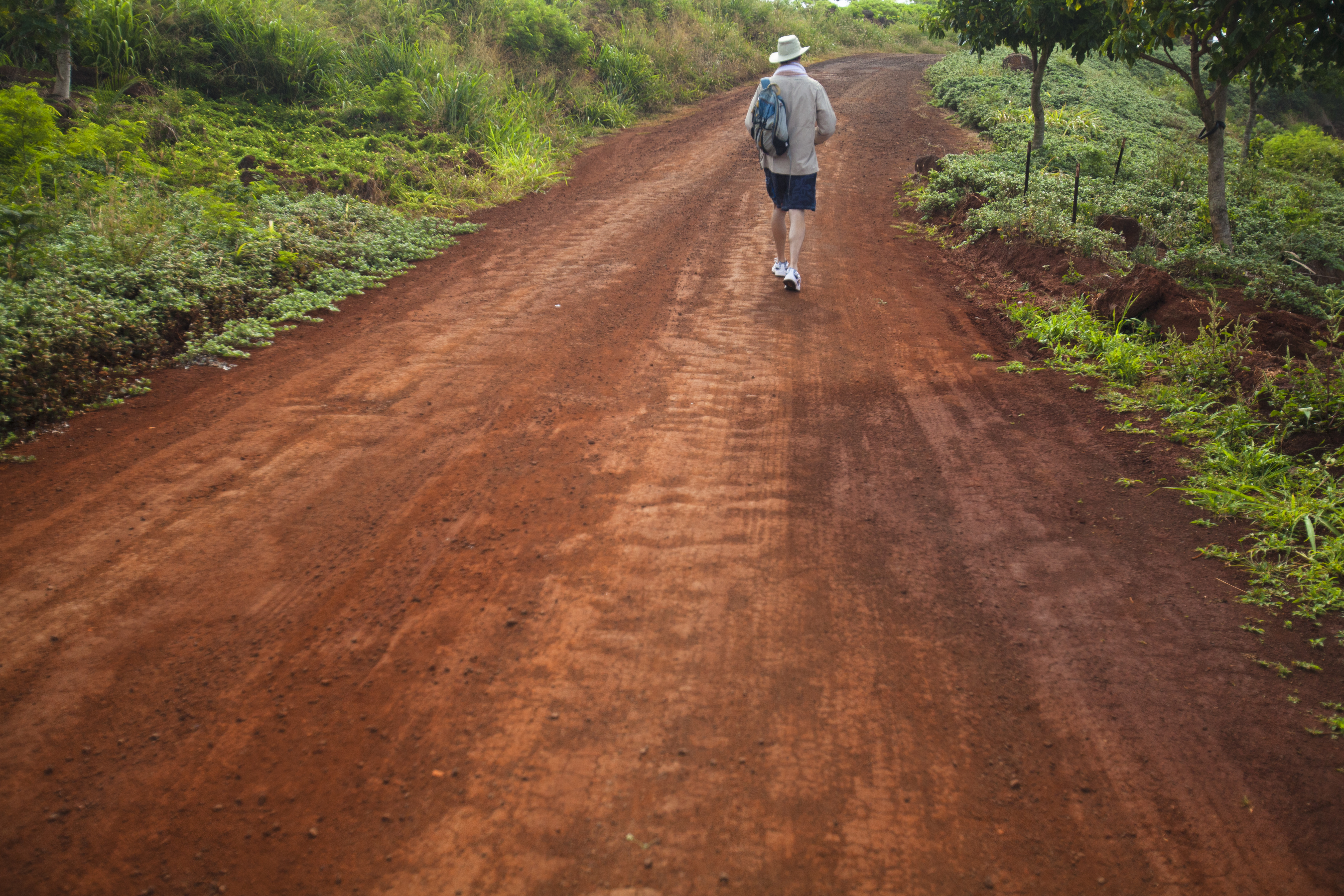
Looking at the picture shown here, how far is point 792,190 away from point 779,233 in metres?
0.43

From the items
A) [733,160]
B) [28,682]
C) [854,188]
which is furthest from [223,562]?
[733,160]

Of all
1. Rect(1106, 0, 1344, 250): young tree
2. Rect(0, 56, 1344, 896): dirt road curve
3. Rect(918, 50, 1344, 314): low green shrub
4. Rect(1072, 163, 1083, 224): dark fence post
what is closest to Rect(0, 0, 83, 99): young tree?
Rect(0, 56, 1344, 896): dirt road curve

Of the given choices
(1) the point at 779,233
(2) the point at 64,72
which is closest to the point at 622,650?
(1) the point at 779,233

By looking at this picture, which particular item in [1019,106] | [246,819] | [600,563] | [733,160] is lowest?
[246,819]

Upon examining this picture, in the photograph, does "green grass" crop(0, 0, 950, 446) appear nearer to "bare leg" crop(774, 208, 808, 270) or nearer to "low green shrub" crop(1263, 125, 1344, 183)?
"bare leg" crop(774, 208, 808, 270)

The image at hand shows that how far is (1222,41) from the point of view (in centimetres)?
727

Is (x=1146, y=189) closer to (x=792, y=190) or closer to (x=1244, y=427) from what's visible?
(x=792, y=190)

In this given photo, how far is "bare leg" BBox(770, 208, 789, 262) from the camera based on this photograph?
6.99 m

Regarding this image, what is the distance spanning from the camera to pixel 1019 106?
16.5 m

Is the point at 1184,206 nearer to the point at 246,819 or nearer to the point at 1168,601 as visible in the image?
the point at 1168,601

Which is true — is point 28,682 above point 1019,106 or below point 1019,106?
below

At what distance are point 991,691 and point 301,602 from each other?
2.75 meters

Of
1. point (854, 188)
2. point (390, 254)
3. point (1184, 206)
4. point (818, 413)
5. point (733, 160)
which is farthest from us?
point (733, 160)

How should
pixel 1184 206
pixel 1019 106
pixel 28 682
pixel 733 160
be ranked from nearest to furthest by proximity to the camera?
pixel 28 682, pixel 1184 206, pixel 733 160, pixel 1019 106
